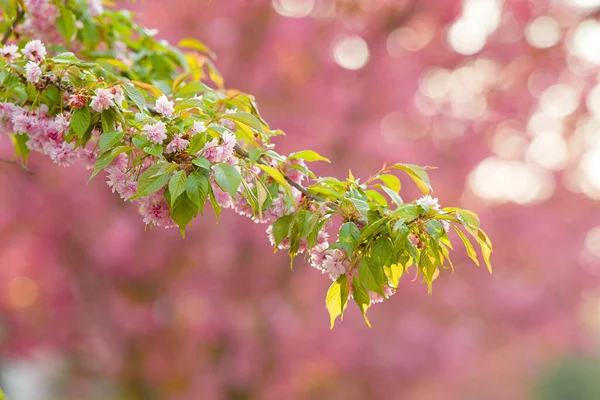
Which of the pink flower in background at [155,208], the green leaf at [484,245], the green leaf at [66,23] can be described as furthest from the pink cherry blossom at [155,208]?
the green leaf at [66,23]

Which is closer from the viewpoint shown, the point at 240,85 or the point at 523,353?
the point at 240,85

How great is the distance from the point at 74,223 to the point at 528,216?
12.2 ft

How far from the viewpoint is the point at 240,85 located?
467 centimetres

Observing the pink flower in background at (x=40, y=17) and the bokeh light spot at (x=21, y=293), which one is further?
the bokeh light spot at (x=21, y=293)

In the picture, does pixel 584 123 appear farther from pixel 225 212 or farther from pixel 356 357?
pixel 225 212

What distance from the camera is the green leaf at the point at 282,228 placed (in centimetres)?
131

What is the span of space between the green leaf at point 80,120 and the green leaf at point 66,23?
0.60m

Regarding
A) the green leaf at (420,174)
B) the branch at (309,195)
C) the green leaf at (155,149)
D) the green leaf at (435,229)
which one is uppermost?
the green leaf at (420,174)

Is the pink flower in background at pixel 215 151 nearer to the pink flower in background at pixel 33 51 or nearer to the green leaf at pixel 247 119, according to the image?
the green leaf at pixel 247 119

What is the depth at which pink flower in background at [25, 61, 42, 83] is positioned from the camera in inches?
50.4

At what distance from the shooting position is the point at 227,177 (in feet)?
3.64

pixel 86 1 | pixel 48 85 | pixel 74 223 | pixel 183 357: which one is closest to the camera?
pixel 48 85

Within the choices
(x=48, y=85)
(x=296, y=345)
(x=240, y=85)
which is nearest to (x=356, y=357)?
(x=296, y=345)

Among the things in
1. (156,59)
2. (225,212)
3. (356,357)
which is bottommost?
(356,357)
